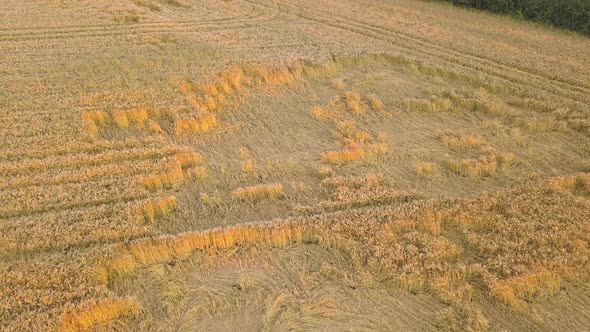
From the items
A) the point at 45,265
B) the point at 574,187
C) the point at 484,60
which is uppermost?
the point at 484,60

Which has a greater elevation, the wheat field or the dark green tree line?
the dark green tree line

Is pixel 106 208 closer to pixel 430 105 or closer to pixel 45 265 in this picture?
pixel 45 265

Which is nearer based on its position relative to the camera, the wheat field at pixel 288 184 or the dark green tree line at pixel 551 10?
the wheat field at pixel 288 184

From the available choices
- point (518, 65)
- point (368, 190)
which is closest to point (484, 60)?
point (518, 65)

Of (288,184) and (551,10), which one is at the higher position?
(551,10)

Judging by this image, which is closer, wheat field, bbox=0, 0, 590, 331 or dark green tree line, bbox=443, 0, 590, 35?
wheat field, bbox=0, 0, 590, 331

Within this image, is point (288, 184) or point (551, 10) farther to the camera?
point (551, 10)

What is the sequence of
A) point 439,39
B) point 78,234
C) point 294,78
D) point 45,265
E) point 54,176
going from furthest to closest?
point 439,39 → point 294,78 → point 54,176 → point 78,234 → point 45,265

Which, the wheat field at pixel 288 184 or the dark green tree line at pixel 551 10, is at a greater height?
the dark green tree line at pixel 551 10
